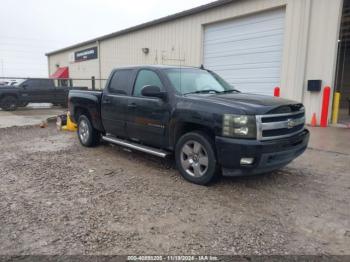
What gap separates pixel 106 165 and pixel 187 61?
31.6 feet

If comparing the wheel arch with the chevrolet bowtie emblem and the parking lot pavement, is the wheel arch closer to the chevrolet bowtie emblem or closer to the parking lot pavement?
the chevrolet bowtie emblem

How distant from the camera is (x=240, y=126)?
3963 mm

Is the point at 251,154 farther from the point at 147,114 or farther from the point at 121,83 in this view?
the point at 121,83

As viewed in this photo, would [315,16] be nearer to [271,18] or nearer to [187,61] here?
[271,18]

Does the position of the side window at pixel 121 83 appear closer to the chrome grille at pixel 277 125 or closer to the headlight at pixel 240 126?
the headlight at pixel 240 126

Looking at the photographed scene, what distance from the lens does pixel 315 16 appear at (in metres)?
9.54

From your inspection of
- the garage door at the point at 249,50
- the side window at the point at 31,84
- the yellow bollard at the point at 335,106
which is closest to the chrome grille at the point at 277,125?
the yellow bollard at the point at 335,106

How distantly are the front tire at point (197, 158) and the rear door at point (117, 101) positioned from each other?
159cm

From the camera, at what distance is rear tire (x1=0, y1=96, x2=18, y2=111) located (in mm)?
16047

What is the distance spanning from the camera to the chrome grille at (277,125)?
13.1 feet

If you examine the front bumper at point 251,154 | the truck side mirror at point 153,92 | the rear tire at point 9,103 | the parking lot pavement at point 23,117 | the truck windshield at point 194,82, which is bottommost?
the parking lot pavement at point 23,117

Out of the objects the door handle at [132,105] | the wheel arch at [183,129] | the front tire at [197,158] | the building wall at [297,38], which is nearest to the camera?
the front tire at [197,158]

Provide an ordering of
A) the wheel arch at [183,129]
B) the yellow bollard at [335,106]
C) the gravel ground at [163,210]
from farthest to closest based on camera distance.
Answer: the yellow bollard at [335,106] → the wheel arch at [183,129] → the gravel ground at [163,210]

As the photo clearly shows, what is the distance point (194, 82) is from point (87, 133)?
3159 millimetres
